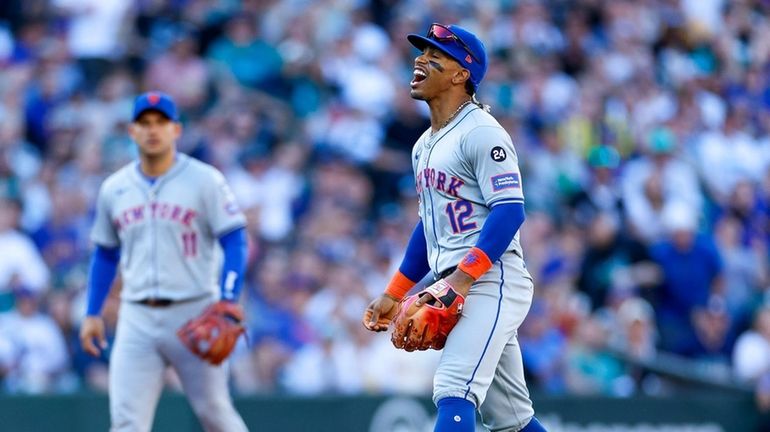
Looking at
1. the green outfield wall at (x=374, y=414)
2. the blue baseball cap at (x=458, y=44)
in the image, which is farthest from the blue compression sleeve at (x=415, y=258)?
the green outfield wall at (x=374, y=414)

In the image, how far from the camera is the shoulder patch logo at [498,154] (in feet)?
18.5

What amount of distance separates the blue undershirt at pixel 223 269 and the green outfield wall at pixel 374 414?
208 cm

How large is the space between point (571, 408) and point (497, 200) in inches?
217

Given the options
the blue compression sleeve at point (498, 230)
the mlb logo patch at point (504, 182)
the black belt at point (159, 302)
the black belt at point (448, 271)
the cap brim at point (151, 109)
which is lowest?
the black belt at point (159, 302)

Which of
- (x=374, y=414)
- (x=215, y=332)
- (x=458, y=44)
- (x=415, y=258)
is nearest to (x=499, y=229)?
(x=415, y=258)

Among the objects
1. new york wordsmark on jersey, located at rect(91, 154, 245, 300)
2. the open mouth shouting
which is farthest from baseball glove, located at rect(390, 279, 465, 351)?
new york wordsmark on jersey, located at rect(91, 154, 245, 300)

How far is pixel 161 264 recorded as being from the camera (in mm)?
7164

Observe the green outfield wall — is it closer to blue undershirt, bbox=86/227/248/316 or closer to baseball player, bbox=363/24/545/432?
blue undershirt, bbox=86/227/248/316

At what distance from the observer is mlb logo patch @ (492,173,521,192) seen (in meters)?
5.62

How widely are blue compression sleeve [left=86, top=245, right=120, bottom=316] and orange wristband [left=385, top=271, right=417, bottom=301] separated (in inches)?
75.6

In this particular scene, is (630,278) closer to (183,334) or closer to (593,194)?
(593,194)

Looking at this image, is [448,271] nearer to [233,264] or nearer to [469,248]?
[469,248]

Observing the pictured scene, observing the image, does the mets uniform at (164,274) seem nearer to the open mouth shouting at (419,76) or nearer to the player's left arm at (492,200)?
the open mouth shouting at (419,76)

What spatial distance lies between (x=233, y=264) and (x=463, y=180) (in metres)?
1.77
